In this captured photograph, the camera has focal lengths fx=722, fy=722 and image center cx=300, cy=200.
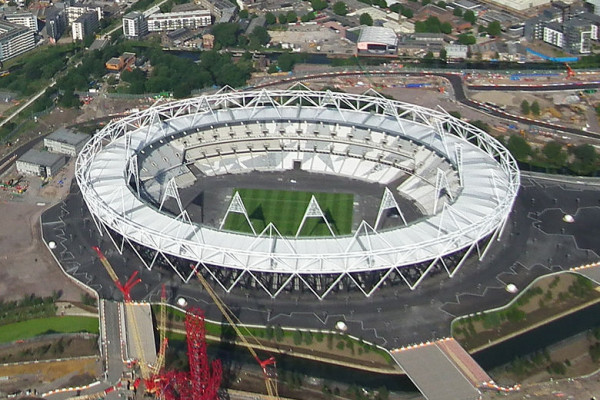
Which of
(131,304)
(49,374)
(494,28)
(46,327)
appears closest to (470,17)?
(494,28)

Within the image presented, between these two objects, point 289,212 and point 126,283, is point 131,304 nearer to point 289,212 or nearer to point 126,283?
point 126,283

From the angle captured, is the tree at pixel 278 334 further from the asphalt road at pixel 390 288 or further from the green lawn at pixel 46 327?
the green lawn at pixel 46 327

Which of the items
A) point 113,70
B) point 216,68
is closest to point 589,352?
point 216,68

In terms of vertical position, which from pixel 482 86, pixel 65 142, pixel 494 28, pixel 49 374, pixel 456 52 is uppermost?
pixel 494 28

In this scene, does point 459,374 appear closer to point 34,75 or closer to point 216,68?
point 216,68

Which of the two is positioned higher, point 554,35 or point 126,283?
point 554,35

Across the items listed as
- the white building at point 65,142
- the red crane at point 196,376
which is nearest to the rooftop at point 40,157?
the white building at point 65,142

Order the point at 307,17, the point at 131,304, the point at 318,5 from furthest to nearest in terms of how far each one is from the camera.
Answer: the point at 318,5 → the point at 307,17 → the point at 131,304
